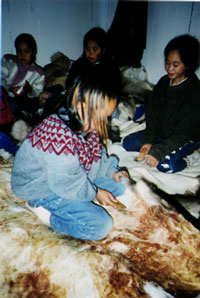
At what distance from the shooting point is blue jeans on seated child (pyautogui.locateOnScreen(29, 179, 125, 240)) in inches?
43.5

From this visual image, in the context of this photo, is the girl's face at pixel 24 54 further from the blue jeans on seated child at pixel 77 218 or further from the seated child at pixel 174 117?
the blue jeans on seated child at pixel 77 218

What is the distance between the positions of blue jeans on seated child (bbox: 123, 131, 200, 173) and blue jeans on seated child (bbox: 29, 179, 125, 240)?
869mm

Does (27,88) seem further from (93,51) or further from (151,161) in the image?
(151,161)

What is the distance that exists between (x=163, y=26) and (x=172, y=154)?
6.81 feet

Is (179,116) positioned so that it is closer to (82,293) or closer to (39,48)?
(82,293)

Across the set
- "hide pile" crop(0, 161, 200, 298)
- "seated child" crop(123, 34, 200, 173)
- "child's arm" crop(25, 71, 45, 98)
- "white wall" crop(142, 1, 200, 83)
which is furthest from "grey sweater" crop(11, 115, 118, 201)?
"white wall" crop(142, 1, 200, 83)

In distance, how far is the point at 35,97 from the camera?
2654mm

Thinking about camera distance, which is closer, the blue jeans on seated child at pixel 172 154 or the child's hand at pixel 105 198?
the child's hand at pixel 105 198

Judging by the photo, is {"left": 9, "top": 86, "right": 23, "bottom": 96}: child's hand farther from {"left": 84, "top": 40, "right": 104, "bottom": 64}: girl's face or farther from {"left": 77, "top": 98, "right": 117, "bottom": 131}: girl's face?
{"left": 77, "top": 98, "right": 117, "bottom": 131}: girl's face

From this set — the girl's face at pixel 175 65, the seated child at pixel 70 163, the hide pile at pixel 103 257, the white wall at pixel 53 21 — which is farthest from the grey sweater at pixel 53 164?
the white wall at pixel 53 21

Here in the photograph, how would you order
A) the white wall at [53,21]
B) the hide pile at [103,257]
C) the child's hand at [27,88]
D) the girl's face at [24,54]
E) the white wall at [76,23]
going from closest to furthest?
1. the hide pile at [103,257]
2. the girl's face at [24,54]
3. the child's hand at [27,88]
4. the white wall at [76,23]
5. the white wall at [53,21]

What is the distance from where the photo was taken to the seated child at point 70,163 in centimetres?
94

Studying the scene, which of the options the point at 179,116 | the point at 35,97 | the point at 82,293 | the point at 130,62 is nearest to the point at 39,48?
the point at 35,97

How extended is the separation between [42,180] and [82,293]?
535mm
